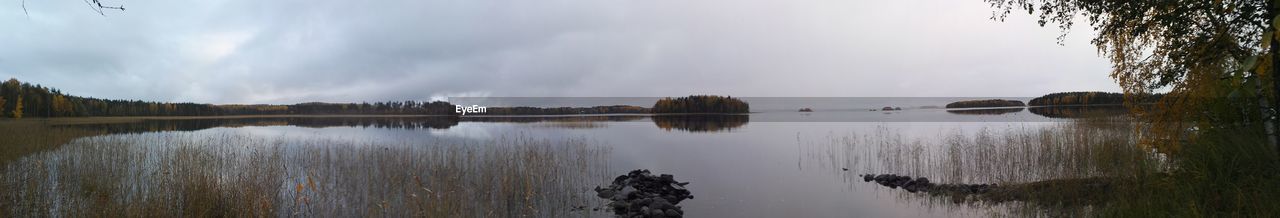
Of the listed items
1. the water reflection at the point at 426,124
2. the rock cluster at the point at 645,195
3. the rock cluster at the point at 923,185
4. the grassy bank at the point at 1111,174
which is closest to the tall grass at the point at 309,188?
the rock cluster at the point at 645,195

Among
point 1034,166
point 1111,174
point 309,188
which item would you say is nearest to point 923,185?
point 1111,174

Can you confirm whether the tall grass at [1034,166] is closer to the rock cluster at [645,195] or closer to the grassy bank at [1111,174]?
the grassy bank at [1111,174]

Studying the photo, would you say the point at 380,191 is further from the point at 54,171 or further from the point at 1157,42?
the point at 1157,42

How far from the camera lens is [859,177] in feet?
43.8

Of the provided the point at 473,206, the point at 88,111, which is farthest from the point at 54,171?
the point at 88,111

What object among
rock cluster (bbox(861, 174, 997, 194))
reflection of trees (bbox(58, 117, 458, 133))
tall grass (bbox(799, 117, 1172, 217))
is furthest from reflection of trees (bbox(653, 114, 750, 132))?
rock cluster (bbox(861, 174, 997, 194))

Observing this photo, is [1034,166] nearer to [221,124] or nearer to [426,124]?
[426,124]

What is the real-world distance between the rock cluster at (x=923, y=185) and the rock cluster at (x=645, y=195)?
436cm

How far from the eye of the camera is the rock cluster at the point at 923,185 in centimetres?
1036

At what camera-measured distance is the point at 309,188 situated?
971cm

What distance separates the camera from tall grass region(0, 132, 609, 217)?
288 inches

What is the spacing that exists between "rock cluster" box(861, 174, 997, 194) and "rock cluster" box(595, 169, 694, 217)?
4355mm

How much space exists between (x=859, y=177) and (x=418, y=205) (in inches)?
402

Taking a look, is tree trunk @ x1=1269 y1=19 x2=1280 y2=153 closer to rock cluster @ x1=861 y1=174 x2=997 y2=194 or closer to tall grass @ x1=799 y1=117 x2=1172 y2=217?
tall grass @ x1=799 y1=117 x2=1172 y2=217
